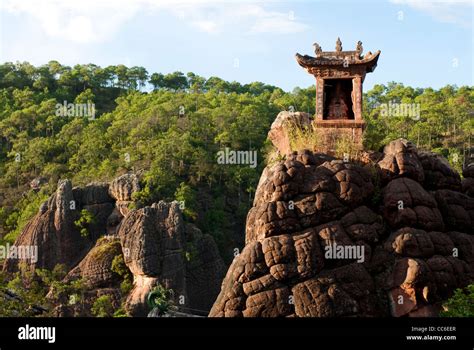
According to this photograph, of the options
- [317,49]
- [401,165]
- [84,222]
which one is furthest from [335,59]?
[84,222]

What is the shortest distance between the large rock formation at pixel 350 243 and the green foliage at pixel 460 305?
1.60 ft

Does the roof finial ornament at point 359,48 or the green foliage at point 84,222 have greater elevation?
the roof finial ornament at point 359,48

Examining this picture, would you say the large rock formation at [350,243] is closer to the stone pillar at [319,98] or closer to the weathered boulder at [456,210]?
the weathered boulder at [456,210]

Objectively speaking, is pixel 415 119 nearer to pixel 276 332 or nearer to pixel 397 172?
pixel 397 172

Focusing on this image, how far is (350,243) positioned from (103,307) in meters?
16.9

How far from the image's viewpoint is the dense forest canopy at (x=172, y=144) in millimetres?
38531

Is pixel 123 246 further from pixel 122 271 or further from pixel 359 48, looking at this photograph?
pixel 359 48

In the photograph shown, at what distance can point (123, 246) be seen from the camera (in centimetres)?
3062

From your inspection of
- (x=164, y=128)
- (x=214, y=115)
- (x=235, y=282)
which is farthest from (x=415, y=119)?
(x=235, y=282)

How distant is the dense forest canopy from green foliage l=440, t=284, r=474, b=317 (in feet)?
78.7

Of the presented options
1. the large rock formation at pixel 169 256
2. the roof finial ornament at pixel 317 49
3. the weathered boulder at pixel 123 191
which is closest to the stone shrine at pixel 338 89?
the roof finial ornament at pixel 317 49

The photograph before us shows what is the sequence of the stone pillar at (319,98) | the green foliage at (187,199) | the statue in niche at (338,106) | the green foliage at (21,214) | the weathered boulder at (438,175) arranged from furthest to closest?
the green foliage at (21,214)
the green foliage at (187,199)
the statue in niche at (338,106)
the stone pillar at (319,98)
the weathered boulder at (438,175)

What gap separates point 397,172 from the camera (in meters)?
13.5

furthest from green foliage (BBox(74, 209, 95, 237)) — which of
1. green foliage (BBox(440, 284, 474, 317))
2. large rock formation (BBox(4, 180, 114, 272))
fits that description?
green foliage (BBox(440, 284, 474, 317))
